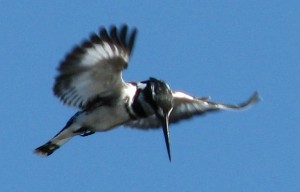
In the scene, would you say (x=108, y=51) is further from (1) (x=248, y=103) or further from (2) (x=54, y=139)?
(1) (x=248, y=103)

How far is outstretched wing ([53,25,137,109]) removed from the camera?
10164 mm

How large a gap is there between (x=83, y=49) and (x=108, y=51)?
0.24 m

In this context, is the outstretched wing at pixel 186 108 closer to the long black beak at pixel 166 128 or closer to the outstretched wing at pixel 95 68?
the long black beak at pixel 166 128

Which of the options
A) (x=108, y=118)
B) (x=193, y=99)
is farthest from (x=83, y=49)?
(x=193, y=99)

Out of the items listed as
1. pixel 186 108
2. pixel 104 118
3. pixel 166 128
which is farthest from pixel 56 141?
pixel 186 108

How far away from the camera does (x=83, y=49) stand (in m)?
10.2

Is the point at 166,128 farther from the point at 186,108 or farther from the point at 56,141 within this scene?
the point at 56,141

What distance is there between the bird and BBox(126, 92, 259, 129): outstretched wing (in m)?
0.59

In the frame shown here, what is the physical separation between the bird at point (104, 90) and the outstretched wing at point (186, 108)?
1.94 feet

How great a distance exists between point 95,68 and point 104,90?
365 mm

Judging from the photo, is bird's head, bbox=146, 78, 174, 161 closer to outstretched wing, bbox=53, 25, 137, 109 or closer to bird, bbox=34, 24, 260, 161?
bird, bbox=34, 24, 260, 161

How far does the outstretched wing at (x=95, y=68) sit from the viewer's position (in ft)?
33.3

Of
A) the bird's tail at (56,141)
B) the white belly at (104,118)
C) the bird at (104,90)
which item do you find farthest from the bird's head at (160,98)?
the bird's tail at (56,141)

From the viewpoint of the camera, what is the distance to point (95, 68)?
1053 centimetres
